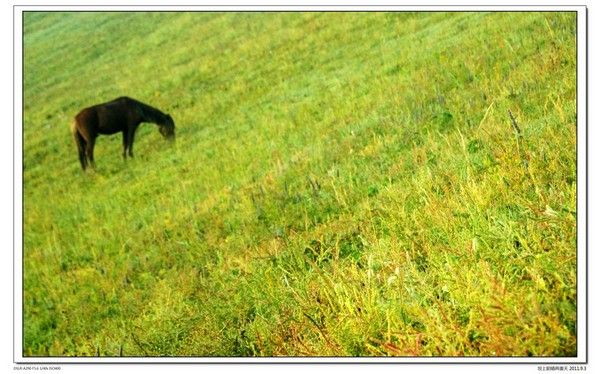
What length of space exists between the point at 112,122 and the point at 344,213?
42.8ft

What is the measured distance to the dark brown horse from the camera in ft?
54.3

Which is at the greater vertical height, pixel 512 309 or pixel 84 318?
pixel 512 309

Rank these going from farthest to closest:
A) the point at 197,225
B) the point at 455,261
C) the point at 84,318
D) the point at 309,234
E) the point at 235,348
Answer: the point at 197,225 → the point at 84,318 → the point at 309,234 → the point at 235,348 → the point at 455,261

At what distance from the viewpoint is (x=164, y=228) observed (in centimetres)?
895

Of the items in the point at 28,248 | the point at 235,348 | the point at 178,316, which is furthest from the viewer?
the point at 28,248

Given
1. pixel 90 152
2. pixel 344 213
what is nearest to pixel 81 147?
pixel 90 152

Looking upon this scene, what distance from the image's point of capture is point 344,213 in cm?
580

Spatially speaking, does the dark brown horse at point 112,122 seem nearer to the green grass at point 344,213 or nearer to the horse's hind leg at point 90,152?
the horse's hind leg at point 90,152

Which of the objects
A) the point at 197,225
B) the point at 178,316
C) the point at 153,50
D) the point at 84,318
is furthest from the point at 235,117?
the point at 153,50

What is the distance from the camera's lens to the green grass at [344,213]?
10.3 feet

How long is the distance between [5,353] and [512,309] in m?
4.23

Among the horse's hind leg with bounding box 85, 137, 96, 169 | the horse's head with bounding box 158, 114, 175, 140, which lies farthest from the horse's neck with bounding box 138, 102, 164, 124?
the horse's hind leg with bounding box 85, 137, 96, 169

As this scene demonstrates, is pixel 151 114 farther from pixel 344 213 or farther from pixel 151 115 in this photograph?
pixel 344 213
